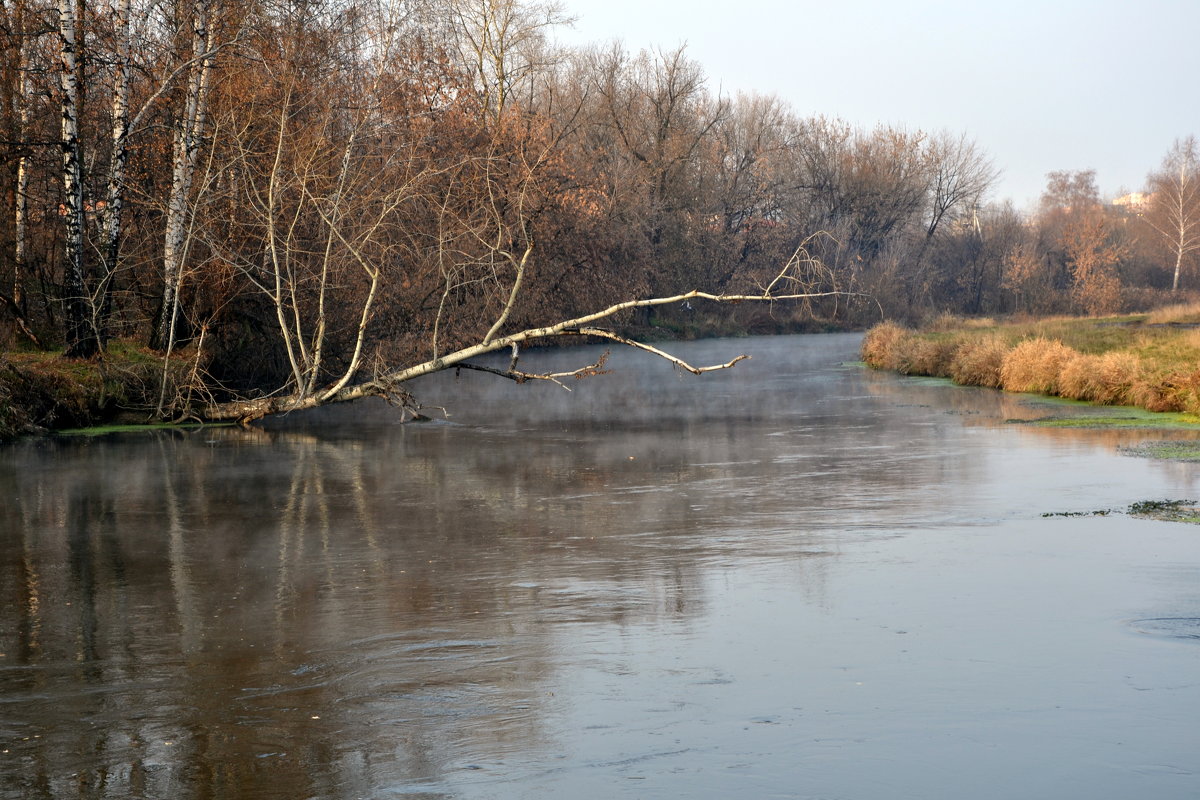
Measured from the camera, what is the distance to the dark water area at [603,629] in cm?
618

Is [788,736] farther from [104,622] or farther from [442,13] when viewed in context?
[442,13]

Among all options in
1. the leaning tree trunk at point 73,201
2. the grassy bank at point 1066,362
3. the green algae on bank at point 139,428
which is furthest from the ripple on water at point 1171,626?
the leaning tree trunk at point 73,201

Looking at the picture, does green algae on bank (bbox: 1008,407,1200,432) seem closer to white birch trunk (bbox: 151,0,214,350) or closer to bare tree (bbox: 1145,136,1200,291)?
white birch trunk (bbox: 151,0,214,350)

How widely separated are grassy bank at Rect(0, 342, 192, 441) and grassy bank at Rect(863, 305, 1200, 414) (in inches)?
686

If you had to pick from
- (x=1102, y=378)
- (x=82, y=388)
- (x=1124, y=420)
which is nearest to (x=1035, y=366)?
(x=1102, y=378)

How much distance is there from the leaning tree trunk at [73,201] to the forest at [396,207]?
6 centimetres

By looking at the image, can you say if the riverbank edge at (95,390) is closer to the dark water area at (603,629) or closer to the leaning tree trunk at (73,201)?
the leaning tree trunk at (73,201)

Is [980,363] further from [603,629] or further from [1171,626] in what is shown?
[603,629]

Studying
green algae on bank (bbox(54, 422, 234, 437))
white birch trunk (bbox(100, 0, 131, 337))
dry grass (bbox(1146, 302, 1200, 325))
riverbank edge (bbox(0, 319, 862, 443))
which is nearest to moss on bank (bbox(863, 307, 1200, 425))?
dry grass (bbox(1146, 302, 1200, 325))

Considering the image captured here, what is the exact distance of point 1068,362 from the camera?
88.9ft

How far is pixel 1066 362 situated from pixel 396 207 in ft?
47.5

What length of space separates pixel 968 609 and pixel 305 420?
58.5 ft

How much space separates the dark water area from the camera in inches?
243

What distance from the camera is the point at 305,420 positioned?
2484 centimetres
